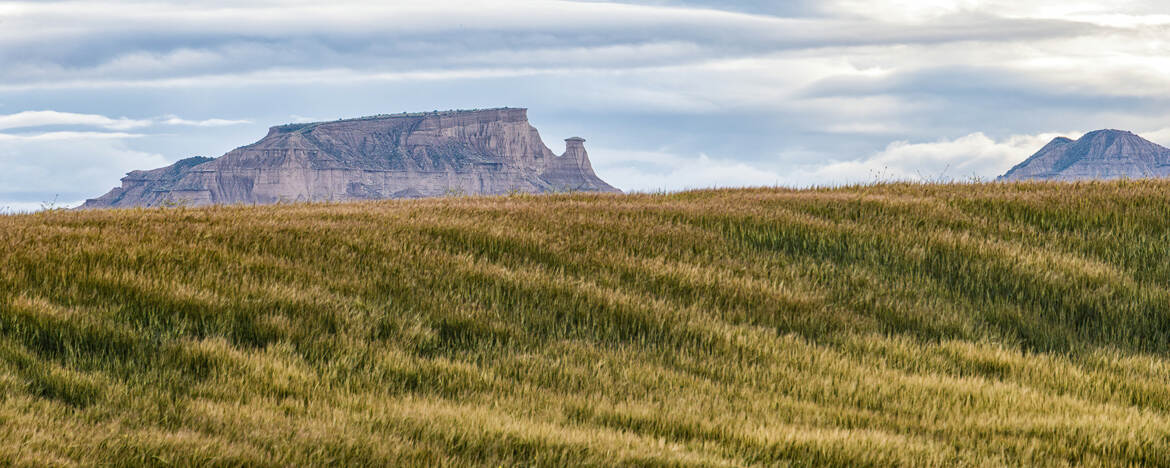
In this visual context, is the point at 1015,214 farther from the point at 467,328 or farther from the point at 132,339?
the point at 132,339

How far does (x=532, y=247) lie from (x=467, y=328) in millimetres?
2861

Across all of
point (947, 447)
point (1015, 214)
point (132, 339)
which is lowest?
point (947, 447)

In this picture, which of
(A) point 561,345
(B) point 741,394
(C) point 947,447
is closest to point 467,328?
(A) point 561,345

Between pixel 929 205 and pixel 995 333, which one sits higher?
pixel 929 205

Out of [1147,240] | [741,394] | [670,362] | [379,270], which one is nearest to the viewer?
[741,394]

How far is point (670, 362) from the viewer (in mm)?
8109

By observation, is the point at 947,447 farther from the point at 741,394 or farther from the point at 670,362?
the point at 670,362

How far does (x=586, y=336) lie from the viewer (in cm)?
864

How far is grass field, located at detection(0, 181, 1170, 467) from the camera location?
5.64 metres

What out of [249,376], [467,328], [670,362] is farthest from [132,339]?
[670,362]

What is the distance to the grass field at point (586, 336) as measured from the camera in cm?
564

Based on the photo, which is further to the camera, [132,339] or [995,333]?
[995,333]

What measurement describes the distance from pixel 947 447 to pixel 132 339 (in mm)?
6271

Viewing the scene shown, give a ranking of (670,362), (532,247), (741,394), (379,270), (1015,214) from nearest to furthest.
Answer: (741,394)
(670,362)
(379,270)
(532,247)
(1015,214)
